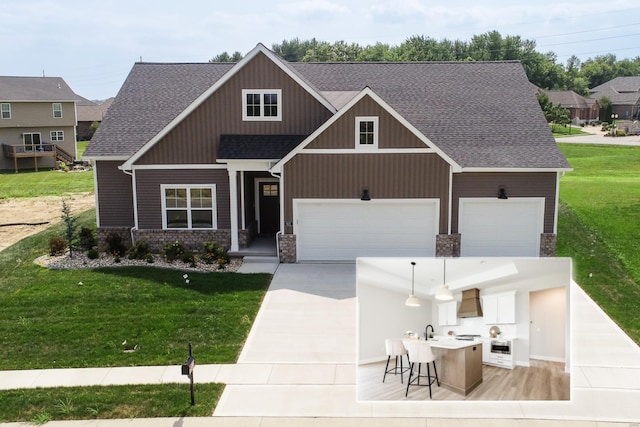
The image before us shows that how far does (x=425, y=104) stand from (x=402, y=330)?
57.6 ft

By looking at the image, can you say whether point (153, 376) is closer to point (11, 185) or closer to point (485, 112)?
point (485, 112)

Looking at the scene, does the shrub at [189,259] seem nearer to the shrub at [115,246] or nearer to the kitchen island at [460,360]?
the shrub at [115,246]

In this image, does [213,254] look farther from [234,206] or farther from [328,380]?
[328,380]

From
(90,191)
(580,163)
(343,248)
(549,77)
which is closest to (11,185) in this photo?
(90,191)

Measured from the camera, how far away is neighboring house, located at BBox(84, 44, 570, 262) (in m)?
19.7

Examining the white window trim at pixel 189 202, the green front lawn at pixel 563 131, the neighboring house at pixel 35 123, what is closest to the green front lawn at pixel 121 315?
the white window trim at pixel 189 202

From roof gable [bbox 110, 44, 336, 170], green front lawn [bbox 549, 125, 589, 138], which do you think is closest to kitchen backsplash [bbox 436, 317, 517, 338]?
roof gable [bbox 110, 44, 336, 170]

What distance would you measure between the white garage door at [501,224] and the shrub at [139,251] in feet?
33.2

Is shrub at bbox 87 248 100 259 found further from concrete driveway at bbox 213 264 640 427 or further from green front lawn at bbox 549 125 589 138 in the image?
green front lawn at bbox 549 125 589 138

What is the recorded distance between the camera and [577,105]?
84.1m

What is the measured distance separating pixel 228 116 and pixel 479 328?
15.7 meters

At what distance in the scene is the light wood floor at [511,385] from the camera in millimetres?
6645

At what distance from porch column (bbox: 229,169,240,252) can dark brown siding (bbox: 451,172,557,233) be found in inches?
276

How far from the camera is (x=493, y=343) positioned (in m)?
6.66
